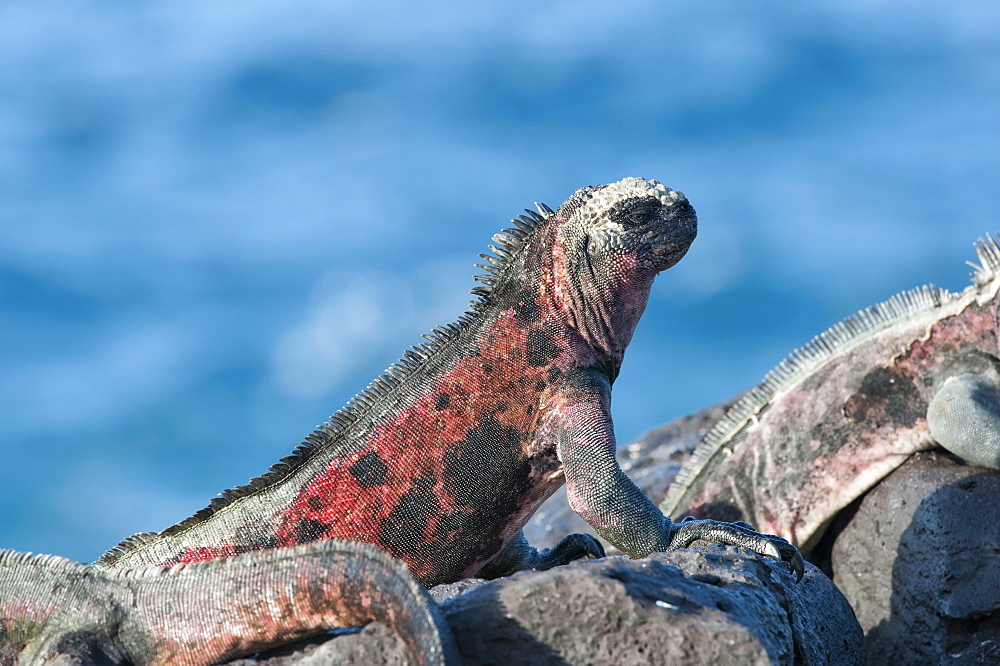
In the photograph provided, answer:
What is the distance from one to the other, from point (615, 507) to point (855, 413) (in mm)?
2929

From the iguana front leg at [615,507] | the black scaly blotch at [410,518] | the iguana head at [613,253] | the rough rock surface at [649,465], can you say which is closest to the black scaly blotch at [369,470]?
the black scaly blotch at [410,518]

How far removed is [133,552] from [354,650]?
169cm

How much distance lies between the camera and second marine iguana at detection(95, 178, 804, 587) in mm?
4660

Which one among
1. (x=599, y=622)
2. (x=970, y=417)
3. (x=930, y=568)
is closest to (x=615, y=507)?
(x=599, y=622)

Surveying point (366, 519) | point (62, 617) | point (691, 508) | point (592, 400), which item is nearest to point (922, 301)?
point (691, 508)

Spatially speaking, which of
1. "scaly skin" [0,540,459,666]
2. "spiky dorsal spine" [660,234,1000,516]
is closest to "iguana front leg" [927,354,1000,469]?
"spiky dorsal spine" [660,234,1000,516]

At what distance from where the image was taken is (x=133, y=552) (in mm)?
4648

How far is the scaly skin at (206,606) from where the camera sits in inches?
129

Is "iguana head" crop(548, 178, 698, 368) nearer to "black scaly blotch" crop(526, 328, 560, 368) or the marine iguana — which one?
"black scaly blotch" crop(526, 328, 560, 368)

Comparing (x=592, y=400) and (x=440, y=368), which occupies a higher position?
(x=440, y=368)

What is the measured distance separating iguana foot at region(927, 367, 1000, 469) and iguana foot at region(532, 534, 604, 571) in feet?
7.43

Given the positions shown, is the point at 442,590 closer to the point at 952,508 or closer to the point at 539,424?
the point at 539,424

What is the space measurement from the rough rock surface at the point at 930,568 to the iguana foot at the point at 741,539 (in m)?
1.53

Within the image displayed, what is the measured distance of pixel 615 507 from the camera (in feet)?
15.4
